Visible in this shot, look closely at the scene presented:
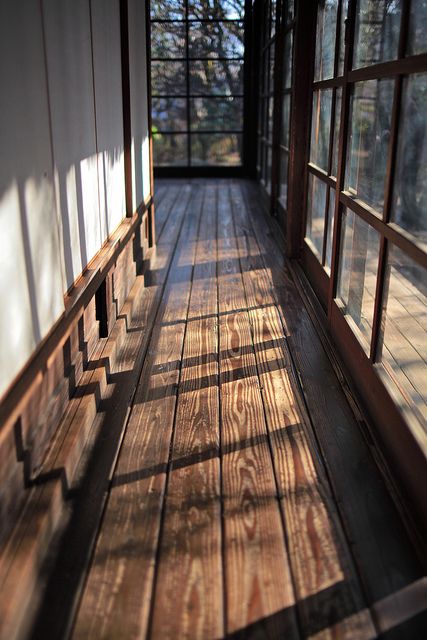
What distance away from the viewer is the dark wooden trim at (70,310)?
1.45 metres

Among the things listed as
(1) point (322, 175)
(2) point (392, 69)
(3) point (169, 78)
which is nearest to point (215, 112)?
(3) point (169, 78)

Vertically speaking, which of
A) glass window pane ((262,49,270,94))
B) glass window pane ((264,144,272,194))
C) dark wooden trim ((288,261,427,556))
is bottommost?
dark wooden trim ((288,261,427,556))

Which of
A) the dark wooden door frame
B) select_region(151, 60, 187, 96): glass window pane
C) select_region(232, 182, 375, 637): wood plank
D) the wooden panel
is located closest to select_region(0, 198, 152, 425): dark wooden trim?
the wooden panel

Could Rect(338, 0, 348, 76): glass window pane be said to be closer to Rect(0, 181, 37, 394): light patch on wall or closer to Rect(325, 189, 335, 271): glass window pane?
Rect(325, 189, 335, 271): glass window pane

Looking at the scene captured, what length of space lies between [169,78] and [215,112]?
698 mm

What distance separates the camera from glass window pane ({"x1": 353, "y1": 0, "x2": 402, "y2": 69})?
1.83m

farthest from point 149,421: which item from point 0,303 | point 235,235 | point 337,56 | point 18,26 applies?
point 235,235

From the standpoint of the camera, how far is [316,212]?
3.42m

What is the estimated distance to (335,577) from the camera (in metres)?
1.35

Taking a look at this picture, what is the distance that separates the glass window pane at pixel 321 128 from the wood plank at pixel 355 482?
952 mm

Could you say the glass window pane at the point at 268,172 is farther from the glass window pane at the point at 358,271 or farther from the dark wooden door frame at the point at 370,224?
the glass window pane at the point at 358,271

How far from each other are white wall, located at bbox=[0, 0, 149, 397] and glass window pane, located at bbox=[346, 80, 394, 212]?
98 centimetres

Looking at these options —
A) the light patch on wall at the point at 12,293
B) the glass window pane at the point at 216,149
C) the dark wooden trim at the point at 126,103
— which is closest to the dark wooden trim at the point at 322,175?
the dark wooden trim at the point at 126,103

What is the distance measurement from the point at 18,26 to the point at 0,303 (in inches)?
26.3
